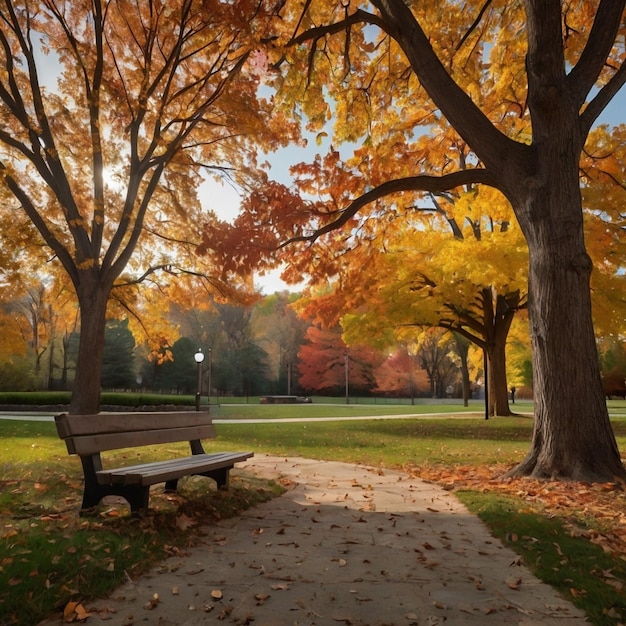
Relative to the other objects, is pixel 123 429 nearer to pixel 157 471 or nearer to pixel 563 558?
pixel 157 471

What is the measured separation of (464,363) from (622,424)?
14.0 m

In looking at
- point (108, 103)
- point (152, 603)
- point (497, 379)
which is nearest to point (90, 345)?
point (108, 103)

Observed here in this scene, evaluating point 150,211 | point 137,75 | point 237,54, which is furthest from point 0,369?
point 237,54

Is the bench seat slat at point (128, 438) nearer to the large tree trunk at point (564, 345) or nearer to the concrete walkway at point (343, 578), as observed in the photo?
the concrete walkway at point (343, 578)

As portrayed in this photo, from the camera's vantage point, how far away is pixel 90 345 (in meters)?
12.7

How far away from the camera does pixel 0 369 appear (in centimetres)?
3519

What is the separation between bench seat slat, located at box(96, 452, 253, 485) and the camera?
12.7 ft

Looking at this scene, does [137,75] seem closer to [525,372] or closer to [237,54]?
[237,54]

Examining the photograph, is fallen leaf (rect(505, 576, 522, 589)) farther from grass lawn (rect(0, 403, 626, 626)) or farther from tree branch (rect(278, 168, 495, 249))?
tree branch (rect(278, 168, 495, 249))

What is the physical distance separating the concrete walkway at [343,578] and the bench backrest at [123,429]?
3.40ft

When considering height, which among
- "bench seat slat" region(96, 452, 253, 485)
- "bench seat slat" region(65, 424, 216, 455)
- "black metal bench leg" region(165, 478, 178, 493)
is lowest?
"black metal bench leg" region(165, 478, 178, 493)

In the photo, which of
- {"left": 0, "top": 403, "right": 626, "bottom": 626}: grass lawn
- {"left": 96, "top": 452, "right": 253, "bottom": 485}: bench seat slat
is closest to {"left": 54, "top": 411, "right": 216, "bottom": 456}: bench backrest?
{"left": 96, "top": 452, "right": 253, "bottom": 485}: bench seat slat

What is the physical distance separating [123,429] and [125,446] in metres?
0.15

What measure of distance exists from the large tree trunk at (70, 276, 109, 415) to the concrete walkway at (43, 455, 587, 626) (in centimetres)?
886
